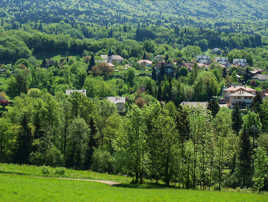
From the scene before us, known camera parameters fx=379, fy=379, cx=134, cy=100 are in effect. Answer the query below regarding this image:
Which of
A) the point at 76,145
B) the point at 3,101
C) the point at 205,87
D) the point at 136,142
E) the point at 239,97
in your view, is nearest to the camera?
the point at 136,142

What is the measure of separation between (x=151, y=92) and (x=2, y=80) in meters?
67.0

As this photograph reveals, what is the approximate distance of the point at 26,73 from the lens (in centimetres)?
15300

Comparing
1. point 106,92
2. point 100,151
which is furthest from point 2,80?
point 100,151

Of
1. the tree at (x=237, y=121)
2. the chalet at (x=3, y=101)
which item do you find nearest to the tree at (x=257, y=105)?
the tree at (x=237, y=121)

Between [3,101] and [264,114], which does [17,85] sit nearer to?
[3,101]

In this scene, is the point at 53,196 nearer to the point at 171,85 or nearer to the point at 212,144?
the point at 212,144

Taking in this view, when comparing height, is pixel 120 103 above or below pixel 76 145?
above

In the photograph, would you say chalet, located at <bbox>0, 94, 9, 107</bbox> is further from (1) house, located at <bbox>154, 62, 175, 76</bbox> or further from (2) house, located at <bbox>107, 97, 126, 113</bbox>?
(1) house, located at <bbox>154, 62, 175, 76</bbox>

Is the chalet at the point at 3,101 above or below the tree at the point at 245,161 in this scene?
above

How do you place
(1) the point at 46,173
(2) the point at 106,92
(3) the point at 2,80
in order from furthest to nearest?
(3) the point at 2,80 → (2) the point at 106,92 → (1) the point at 46,173

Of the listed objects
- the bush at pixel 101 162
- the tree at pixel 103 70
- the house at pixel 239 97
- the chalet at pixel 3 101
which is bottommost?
the bush at pixel 101 162

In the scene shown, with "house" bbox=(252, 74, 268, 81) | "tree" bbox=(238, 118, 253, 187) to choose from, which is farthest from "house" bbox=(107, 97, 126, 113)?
"house" bbox=(252, 74, 268, 81)

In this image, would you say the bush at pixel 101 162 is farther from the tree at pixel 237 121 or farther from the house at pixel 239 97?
the house at pixel 239 97

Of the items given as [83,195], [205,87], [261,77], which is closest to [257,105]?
[205,87]
